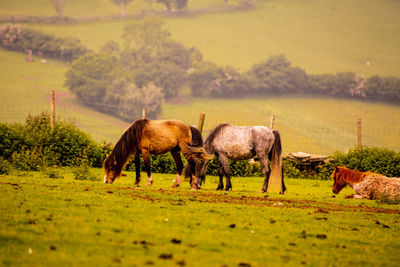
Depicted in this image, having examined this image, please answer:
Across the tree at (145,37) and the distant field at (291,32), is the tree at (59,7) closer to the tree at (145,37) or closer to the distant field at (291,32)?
the distant field at (291,32)

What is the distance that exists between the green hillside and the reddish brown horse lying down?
65178 millimetres

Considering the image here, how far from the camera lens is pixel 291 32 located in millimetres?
152125

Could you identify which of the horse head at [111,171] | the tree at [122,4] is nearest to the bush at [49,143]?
the horse head at [111,171]

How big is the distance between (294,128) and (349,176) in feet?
284

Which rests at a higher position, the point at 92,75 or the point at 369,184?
the point at 92,75

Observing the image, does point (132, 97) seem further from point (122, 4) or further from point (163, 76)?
point (122, 4)

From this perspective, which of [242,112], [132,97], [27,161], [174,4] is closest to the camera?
[27,161]

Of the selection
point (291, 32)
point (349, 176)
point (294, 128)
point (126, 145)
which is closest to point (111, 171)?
point (126, 145)

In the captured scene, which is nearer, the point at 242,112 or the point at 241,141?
the point at 241,141

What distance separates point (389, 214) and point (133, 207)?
249 inches

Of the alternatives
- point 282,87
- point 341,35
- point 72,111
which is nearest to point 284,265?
point 72,111

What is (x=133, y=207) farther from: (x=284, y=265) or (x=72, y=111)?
(x=72, y=111)

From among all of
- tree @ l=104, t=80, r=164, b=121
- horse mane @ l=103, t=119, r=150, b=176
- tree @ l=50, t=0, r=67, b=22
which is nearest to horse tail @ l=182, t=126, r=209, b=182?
horse mane @ l=103, t=119, r=150, b=176

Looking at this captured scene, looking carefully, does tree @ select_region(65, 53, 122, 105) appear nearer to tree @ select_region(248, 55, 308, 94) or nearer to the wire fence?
the wire fence
